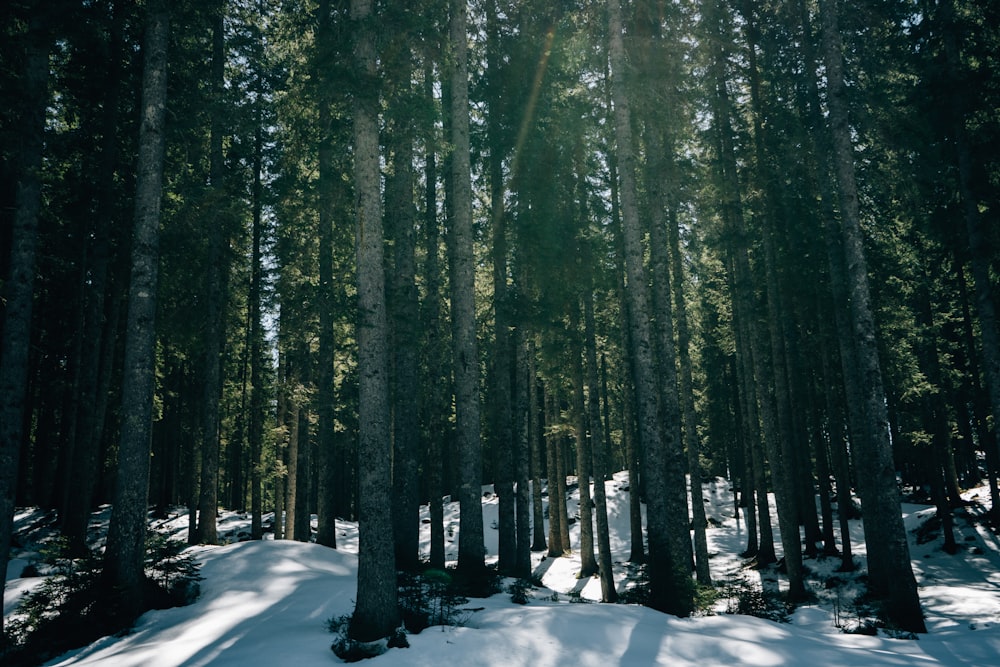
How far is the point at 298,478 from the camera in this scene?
18672mm

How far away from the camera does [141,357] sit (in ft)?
34.6

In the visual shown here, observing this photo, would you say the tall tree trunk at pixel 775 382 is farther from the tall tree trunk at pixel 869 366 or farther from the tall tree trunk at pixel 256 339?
the tall tree trunk at pixel 256 339

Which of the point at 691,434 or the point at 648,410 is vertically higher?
the point at 648,410

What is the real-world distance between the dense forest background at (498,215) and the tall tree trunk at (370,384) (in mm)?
49

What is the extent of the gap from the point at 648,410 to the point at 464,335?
414cm

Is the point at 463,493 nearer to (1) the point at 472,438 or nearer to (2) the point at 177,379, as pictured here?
(1) the point at 472,438

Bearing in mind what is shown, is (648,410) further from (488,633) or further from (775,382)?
(775,382)

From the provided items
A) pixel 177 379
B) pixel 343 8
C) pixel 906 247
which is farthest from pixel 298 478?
pixel 906 247

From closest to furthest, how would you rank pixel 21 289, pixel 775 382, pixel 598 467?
pixel 21 289
pixel 598 467
pixel 775 382

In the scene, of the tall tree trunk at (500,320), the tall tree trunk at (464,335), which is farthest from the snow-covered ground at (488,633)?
the tall tree trunk at (500,320)

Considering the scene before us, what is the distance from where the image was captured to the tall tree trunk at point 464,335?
1150 centimetres

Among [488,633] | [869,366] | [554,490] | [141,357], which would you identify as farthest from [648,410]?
[554,490]

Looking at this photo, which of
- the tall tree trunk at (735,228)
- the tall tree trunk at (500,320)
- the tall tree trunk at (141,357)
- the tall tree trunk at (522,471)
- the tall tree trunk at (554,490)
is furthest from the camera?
the tall tree trunk at (554,490)

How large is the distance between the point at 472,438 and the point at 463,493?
3.71 ft
